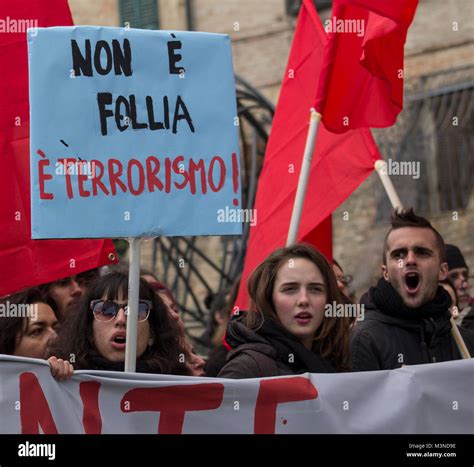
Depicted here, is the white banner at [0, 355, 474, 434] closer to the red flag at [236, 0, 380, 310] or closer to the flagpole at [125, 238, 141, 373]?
the flagpole at [125, 238, 141, 373]

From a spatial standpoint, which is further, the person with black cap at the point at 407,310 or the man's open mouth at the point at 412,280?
the man's open mouth at the point at 412,280

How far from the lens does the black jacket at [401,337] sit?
707 cm

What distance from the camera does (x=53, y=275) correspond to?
802cm

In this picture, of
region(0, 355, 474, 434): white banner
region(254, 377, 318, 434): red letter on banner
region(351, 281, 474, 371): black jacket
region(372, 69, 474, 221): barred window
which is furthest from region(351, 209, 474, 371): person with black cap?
region(372, 69, 474, 221): barred window

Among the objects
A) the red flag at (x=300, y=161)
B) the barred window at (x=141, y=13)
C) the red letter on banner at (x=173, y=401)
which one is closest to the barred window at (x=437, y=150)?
the barred window at (x=141, y=13)

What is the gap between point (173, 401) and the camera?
6.10 meters

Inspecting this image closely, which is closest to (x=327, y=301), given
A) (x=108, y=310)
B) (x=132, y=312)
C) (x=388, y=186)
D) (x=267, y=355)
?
(x=267, y=355)

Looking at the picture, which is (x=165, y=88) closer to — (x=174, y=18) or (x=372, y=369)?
(x=372, y=369)

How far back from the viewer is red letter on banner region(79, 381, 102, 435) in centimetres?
Result: 602

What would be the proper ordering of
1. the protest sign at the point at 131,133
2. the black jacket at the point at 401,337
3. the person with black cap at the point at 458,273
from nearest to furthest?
1. the protest sign at the point at 131,133
2. the black jacket at the point at 401,337
3. the person with black cap at the point at 458,273

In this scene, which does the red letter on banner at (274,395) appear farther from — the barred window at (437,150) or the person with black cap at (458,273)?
the barred window at (437,150)

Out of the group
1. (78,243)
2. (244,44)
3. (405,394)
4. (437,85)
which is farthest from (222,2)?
(405,394)

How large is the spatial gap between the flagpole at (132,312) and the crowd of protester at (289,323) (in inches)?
8.0
